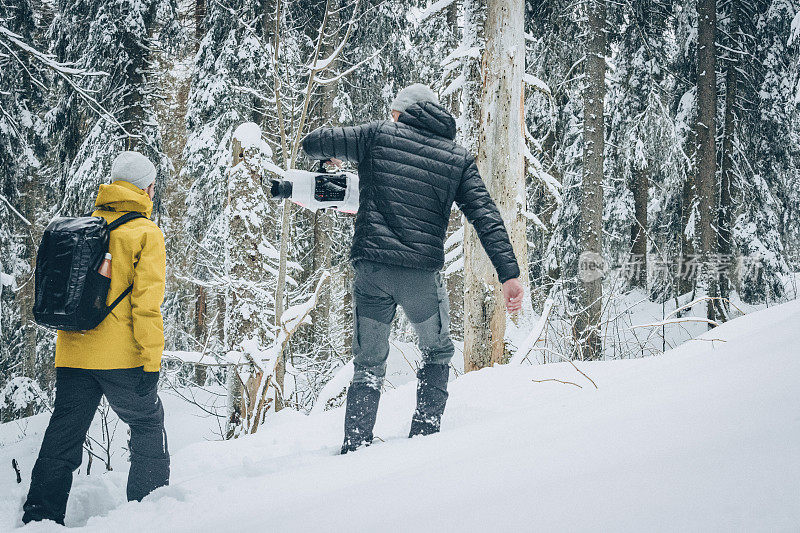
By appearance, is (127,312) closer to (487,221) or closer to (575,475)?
(487,221)

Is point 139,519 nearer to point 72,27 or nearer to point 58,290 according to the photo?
point 58,290

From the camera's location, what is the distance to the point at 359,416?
9.07ft

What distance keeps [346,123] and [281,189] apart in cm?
1062

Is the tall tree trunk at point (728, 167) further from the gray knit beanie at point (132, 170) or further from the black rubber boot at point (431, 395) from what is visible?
the gray knit beanie at point (132, 170)

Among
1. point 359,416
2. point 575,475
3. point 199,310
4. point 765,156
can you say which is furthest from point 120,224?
point 199,310

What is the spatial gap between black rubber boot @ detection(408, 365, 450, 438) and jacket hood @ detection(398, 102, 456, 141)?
129 centimetres

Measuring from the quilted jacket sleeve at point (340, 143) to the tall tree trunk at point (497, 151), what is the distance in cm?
281

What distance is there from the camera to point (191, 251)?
14.9 m

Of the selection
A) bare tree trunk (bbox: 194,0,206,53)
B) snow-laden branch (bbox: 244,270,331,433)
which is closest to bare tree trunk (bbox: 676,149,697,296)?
snow-laden branch (bbox: 244,270,331,433)

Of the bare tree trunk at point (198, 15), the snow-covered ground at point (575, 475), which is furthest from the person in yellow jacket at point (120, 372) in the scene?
the bare tree trunk at point (198, 15)

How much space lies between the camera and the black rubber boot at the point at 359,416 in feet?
8.94

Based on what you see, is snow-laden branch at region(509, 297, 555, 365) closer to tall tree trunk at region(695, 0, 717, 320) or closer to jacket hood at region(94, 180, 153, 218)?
jacket hood at region(94, 180, 153, 218)

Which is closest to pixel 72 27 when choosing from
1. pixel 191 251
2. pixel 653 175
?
pixel 191 251

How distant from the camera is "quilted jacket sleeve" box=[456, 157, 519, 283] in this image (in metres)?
2.78
